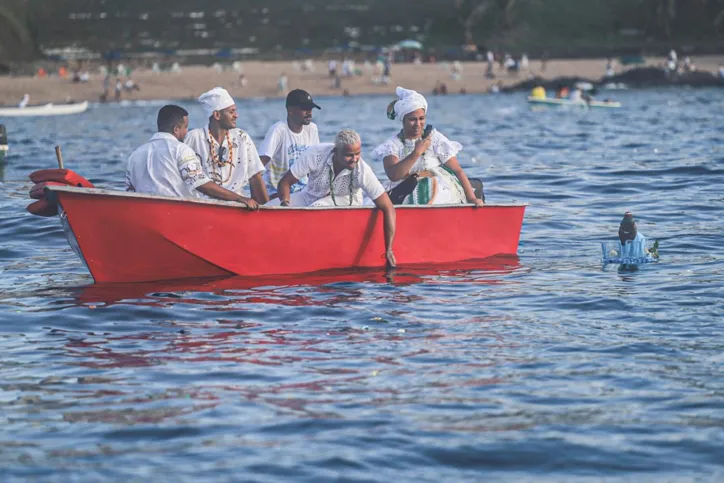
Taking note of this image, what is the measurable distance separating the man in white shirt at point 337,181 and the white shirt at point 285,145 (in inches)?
31.3

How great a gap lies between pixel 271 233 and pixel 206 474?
5462 millimetres

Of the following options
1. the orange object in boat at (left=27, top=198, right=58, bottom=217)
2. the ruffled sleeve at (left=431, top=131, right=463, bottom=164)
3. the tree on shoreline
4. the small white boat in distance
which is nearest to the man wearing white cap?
the orange object in boat at (left=27, top=198, right=58, bottom=217)

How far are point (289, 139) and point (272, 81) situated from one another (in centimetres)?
6772

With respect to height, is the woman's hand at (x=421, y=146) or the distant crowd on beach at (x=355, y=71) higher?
the woman's hand at (x=421, y=146)

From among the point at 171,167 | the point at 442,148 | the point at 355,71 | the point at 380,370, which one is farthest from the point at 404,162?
the point at 355,71

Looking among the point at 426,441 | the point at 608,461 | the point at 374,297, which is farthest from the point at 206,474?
the point at 374,297

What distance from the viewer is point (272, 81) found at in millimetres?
79500

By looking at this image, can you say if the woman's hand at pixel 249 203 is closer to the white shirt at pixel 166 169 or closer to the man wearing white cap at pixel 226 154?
the white shirt at pixel 166 169

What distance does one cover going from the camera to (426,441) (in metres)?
6.62

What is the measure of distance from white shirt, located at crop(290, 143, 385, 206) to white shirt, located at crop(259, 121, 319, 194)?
845 millimetres

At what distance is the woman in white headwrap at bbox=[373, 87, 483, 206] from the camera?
39.0 feet

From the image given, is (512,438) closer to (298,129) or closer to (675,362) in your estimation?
(675,362)

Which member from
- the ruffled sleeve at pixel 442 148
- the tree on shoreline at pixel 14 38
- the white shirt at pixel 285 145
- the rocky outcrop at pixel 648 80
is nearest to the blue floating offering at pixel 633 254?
the ruffled sleeve at pixel 442 148

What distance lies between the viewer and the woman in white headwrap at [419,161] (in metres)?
11.9
